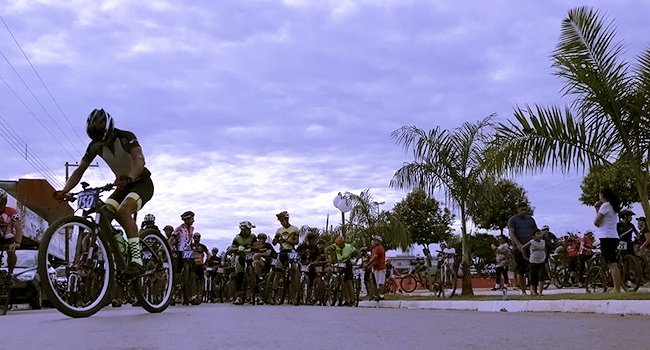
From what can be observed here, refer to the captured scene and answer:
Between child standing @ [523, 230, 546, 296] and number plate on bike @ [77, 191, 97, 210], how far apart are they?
883 cm

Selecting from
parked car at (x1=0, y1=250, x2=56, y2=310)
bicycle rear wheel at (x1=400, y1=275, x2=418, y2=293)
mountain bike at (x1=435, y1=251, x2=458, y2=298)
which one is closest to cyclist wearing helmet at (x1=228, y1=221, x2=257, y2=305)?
parked car at (x1=0, y1=250, x2=56, y2=310)

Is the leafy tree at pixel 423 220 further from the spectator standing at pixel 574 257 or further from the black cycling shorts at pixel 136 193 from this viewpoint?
the black cycling shorts at pixel 136 193

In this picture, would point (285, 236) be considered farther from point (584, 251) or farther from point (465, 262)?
point (584, 251)

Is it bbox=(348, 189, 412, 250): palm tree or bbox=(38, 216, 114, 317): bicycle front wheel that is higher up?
bbox=(348, 189, 412, 250): palm tree

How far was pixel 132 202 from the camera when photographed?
7.48 m

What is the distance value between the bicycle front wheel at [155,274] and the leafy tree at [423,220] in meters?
49.7

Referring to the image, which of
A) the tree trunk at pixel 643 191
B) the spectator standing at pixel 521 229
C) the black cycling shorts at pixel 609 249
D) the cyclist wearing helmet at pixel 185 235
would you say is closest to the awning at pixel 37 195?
the cyclist wearing helmet at pixel 185 235

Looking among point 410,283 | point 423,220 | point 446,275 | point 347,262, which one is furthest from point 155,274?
point 423,220

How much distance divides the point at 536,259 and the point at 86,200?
9125 millimetres

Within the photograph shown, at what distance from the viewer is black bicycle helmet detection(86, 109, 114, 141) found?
7.30m

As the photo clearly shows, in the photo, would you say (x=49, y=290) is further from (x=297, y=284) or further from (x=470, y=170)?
(x=470, y=170)

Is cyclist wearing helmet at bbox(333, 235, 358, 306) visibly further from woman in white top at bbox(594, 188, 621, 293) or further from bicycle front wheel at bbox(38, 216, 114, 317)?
A: bicycle front wheel at bbox(38, 216, 114, 317)

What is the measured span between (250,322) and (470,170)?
11972 mm

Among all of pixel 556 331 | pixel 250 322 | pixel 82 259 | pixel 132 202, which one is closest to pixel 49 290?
pixel 82 259
